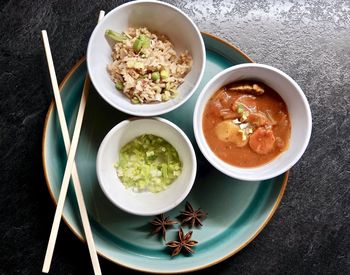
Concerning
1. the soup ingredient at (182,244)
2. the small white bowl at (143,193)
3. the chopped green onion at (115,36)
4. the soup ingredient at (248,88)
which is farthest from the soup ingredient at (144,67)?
the soup ingredient at (182,244)

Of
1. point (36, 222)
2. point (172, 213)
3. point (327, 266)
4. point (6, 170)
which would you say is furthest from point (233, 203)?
point (6, 170)

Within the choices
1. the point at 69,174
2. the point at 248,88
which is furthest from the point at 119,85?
the point at 248,88

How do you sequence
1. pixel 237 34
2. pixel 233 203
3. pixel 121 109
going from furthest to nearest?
pixel 237 34 → pixel 233 203 → pixel 121 109

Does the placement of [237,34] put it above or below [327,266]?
above

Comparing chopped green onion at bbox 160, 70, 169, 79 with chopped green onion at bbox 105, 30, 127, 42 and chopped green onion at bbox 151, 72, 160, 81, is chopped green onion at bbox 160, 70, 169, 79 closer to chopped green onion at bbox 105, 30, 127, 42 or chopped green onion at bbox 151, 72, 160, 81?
chopped green onion at bbox 151, 72, 160, 81

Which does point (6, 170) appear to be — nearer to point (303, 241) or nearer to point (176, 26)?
point (176, 26)

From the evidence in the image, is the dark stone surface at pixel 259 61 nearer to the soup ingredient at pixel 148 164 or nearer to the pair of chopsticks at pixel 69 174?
the pair of chopsticks at pixel 69 174

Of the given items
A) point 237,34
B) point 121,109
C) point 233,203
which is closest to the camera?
point 121,109
